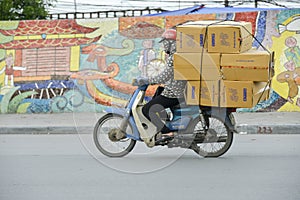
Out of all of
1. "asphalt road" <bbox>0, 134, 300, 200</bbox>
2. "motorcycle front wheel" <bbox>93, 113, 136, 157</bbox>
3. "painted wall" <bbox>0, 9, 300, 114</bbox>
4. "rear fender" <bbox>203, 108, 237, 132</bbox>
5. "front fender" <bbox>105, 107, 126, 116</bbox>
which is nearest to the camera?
"asphalt road" <bbox>0, 134, 300, 200</bbox>

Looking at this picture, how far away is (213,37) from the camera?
26.5ft

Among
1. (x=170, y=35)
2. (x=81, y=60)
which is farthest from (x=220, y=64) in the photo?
(x=81, y=60)

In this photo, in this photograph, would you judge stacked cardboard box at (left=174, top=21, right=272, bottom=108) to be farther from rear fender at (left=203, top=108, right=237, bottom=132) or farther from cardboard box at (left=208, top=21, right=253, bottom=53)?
rear fender at (left=203, top=108, right=237, bottom=132)

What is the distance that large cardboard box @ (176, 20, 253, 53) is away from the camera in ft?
26.2

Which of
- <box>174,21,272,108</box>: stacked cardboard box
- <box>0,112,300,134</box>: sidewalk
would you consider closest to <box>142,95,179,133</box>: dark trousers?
<box>174,21,272,108</box>: stacked cardboard box

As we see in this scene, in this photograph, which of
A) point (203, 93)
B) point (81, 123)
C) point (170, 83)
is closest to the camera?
point (203, 93)

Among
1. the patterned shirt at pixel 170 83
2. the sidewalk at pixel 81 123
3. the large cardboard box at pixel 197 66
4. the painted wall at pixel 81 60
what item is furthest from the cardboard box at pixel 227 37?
the painted wall at pixel 81 60

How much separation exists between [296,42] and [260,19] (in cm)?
98

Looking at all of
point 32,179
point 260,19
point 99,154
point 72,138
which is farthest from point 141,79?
point 260,19

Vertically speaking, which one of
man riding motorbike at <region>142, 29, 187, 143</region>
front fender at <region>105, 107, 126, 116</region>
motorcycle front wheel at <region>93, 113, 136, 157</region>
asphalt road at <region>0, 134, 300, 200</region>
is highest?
man riding motorbike at <region>142, 29, 187, 143</region>

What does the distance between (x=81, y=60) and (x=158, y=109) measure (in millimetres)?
7837

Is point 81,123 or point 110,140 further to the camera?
point 81,123

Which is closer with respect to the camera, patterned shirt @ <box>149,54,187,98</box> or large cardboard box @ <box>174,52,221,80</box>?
large cardboard box @ <box>174,52,221,80</box>

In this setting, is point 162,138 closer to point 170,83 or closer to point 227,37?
point 170,83
